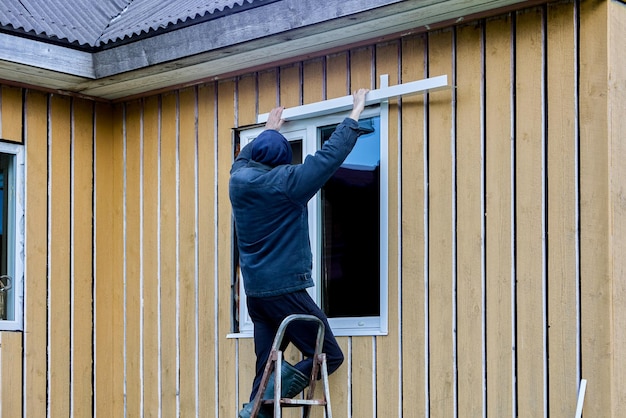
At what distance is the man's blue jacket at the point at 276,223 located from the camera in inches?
227

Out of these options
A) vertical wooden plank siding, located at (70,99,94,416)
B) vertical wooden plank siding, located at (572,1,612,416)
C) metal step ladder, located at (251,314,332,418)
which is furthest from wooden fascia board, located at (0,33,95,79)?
vertical wooden plank siding, located at (572,1,612,416)

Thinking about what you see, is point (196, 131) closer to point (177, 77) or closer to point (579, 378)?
point (177, 77)

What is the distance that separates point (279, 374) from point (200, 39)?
2143mm

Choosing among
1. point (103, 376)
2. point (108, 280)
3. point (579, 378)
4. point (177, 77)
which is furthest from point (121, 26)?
point (579, 378)

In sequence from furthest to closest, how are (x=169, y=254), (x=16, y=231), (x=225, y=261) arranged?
(x=169, y=254) → (x=16, y=231) → (x=225, y=261)

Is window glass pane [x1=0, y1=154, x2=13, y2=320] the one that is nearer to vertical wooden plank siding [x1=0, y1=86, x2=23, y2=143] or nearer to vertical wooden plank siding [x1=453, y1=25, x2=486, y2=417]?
vertical wooden plank siding [x1=0, y1=86, x2=23, y2=143]

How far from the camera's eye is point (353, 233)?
627cm

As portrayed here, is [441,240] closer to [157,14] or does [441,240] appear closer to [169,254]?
[169,254]

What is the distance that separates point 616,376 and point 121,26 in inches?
158

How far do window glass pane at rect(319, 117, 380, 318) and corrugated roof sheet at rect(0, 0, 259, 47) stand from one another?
44.3 inches

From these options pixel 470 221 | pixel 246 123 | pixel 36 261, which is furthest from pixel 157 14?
pixel 470 221

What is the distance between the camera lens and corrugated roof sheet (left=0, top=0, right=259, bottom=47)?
6590 millimetres

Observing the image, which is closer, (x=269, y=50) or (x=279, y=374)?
(x=279, y=374)

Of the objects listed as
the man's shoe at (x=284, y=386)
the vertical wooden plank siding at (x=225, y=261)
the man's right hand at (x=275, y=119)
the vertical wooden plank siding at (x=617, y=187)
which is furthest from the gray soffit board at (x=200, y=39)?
the man's shoe at (x=284, y=386)
